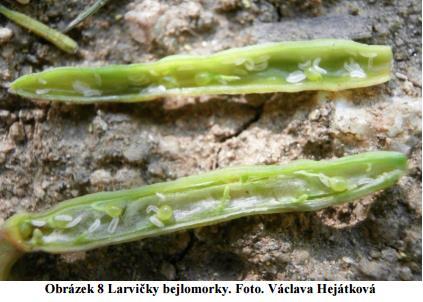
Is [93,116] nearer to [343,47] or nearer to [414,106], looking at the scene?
[343,47]

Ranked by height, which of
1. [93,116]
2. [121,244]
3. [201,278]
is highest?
[93,116]

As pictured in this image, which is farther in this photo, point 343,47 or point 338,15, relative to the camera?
point 338,15

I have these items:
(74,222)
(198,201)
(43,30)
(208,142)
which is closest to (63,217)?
(74,222)

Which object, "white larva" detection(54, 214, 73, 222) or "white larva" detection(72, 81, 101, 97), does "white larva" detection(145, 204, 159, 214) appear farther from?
"white larva" detection(72, 81, 101, 97)

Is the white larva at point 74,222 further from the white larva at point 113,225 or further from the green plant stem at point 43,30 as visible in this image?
the green plant stem at point 43,30

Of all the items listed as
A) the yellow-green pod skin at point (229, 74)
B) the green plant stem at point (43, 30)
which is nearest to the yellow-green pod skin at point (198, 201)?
the yellow-green pod skin at point (229, 74)

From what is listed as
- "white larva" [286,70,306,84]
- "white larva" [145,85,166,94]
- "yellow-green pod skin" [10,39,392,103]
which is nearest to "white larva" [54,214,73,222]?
"yellow-green pod skin" [10,39,392,103]

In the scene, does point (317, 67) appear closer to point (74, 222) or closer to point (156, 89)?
point (156, 89)

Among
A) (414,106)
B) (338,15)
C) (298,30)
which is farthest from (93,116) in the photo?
(414,106)
